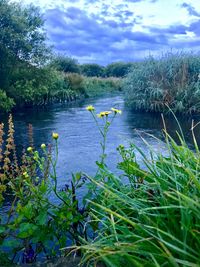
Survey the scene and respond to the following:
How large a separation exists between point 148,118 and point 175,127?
6.87 ft

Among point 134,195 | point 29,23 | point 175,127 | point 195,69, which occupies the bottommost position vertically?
point 175,127

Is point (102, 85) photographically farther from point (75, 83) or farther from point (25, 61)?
point (25, 61)

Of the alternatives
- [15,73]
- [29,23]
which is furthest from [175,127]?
[29,23]

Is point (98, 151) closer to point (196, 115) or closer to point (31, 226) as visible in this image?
point (31, 226)

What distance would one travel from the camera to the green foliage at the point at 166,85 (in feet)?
44.7

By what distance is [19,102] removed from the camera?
17.1 m

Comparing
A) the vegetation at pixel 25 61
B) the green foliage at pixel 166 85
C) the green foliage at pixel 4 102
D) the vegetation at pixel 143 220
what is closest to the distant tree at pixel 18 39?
the vegetation at pixel 25 61

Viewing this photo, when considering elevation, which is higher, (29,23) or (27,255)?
(29,23)

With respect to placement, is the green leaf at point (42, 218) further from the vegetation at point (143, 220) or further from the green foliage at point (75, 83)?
the green foliage at point (75, 83)

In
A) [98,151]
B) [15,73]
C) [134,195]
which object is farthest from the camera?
[15,73]

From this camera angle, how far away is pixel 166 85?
47.0 feet

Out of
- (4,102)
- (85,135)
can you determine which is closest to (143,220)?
(85,135)

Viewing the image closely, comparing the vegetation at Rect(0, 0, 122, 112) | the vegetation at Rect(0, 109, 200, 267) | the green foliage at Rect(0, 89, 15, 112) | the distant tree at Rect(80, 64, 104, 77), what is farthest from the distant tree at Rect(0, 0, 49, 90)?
the distant tree at Rect(80, 64, 104, 77)

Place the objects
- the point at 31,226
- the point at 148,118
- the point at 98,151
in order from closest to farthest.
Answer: the point at 31,226
the point at 98,151
the point at 148,118
